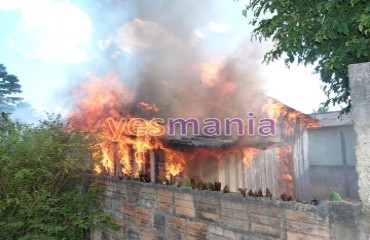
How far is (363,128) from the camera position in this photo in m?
3.05

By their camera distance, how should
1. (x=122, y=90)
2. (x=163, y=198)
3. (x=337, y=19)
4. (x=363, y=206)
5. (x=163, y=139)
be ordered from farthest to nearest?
(x=122, y=90), (x=163, y=139), (x=163, y=198), (x=337, y=19), (x=363, y=206)

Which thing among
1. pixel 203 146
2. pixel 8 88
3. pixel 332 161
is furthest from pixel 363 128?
pixel 8 88

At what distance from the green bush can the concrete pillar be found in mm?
5214

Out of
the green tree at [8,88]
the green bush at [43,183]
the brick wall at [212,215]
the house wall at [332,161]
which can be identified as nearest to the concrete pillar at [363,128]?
the brick wall at [212,215]

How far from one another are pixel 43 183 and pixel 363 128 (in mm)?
6204

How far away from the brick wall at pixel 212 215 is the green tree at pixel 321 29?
8.37ft

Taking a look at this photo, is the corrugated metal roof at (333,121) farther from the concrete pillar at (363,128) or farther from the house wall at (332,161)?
the concrete pillar at (363,128)

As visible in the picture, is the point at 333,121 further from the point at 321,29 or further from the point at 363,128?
the point at 363,128

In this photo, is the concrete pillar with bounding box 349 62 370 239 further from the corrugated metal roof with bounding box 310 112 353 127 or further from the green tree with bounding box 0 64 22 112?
the green tree with bounding box 0 64 22 112

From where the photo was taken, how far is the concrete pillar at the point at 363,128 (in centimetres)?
297

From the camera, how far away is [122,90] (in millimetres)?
12875

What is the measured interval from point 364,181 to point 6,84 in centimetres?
3916

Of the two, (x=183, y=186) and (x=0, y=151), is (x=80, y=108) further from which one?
(x=183, y=186)

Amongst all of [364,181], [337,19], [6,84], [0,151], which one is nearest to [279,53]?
[337,19]
